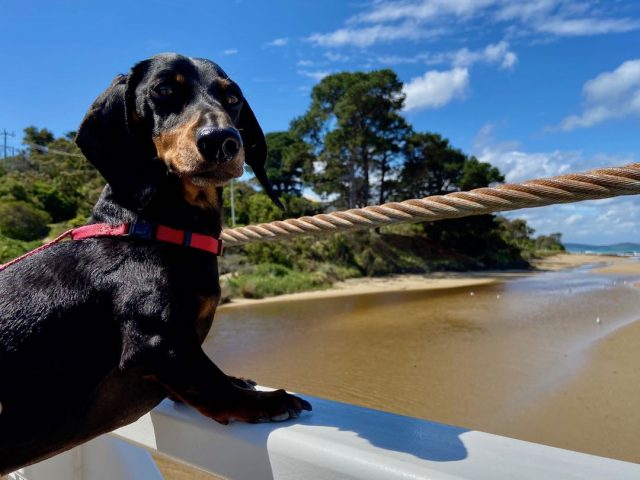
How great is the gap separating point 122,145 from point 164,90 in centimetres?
25

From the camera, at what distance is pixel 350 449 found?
935mm

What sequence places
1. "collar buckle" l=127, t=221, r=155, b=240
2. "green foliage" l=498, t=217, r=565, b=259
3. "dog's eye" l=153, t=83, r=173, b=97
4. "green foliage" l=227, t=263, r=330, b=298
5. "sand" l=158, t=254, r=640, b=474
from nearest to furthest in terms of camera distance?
"collar buckle" l=127, t=221, r=155, b=240, "dog's eye" l=153, t=83, r=173, b=97, "sand" l=158, t=254, r=640, b=474, "green foliage" l=227, t=263, r=330, b=298, "green foliage" l=498, t=217, r=565, b=259

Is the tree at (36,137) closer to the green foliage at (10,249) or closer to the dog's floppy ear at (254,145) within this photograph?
the green foliage at (10,249)

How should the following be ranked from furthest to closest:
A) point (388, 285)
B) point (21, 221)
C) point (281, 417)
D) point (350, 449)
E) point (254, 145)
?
point (388, 285) < point (21, 221) < point (254, 145) < point (281, 417) < point (350, 449)

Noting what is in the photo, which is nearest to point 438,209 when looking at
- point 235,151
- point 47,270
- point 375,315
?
point 235,151

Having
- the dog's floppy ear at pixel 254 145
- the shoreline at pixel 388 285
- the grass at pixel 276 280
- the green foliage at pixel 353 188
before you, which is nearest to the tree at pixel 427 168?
the green foliage at pixel 353 188

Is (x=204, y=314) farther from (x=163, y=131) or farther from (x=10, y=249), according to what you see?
(x=10, y=249)

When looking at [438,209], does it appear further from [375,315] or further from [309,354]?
[375,315]

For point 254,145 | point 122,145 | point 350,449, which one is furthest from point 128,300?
point 254,145

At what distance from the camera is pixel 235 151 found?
58.6 inches

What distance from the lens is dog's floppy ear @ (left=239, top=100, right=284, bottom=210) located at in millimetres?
1981

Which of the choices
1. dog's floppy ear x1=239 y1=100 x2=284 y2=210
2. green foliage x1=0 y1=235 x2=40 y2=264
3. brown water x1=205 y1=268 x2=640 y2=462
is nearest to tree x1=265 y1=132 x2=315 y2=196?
green foliage x1=0 y1=235 x2=40 y2=264

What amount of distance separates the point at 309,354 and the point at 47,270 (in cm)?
645

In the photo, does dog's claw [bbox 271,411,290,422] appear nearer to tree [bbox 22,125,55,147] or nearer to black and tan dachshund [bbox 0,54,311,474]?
black and tan dachshund [bbox 0,54,311,474]
